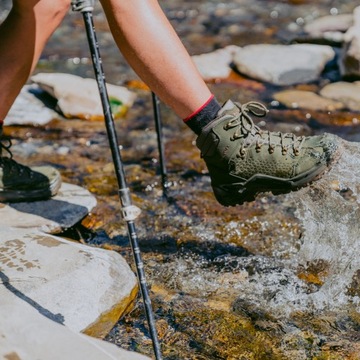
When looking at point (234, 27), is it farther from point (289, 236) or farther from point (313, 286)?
point (313, 286)

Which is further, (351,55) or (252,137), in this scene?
(351,55)

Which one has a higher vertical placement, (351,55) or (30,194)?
(30,194)

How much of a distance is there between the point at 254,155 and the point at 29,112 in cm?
306

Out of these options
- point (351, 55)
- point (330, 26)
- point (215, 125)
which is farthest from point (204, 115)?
point (330, 26)

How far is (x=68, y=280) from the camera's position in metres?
2.81

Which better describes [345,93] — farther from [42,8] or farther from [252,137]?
[42,8]

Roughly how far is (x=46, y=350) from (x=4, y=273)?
77cm

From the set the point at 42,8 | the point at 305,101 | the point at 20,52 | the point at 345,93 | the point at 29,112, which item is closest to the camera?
the point at 42,8

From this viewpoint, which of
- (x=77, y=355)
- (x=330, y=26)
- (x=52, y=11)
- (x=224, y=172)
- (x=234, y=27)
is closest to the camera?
(x=77, y=355)

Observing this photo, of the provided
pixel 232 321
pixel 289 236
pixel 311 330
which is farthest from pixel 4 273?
pixel 289 236

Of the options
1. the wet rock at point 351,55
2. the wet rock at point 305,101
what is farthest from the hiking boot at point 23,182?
the wet rock at point 351,55

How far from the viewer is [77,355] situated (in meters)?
2.08

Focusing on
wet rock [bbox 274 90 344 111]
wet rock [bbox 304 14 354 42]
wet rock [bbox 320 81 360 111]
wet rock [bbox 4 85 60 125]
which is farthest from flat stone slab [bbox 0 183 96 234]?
wet rock [bbox 304 14 354 42]

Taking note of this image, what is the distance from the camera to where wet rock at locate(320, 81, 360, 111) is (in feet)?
18.8
